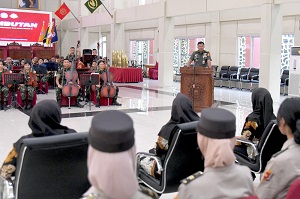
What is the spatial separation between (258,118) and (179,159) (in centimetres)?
126

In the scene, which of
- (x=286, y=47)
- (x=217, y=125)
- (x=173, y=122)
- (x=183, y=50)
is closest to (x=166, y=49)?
(x=183, y=50)

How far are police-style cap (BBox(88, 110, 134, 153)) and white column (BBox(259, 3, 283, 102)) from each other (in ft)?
36.1

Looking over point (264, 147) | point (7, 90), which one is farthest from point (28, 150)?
point (7, 90)

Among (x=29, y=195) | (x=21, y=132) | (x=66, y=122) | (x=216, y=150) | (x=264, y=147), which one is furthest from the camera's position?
Answer: (x=66, y=122)

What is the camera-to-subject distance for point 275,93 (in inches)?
472

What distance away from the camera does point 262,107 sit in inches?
163

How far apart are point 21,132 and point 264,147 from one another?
5.19 m

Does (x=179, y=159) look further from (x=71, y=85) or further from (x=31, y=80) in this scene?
(x=31, y=80)

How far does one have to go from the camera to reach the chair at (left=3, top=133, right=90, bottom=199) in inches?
105

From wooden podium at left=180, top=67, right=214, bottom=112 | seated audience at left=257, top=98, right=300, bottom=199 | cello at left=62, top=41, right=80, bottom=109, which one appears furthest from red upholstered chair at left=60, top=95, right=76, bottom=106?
seated audience at left=257, top=98, right=300, bottom=199

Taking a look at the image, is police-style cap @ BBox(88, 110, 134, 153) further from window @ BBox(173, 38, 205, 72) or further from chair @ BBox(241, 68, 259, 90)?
window @ BBox(173, 38, 205, 72)

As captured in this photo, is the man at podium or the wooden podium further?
the man at podium

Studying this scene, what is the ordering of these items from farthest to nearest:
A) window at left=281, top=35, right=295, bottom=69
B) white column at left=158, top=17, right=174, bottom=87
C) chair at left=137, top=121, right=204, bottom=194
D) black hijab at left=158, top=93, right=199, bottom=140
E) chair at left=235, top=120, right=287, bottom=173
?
white column at left=158, top=17, right=174, bottom=87 → window at left=281, top=35, right=295, bottom=69 → chair at left=235, top=120, right=287, bottom=173 → black hijab at left=158, top=93, right=199, bottom=140 → chair at left=137, top=121, right=204, bottom=194

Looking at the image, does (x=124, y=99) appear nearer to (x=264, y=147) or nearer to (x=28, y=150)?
(x=264, y=147)
